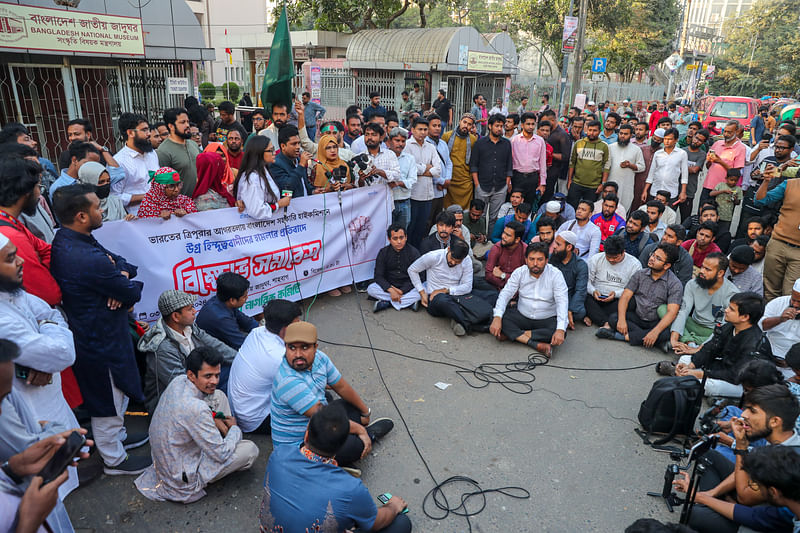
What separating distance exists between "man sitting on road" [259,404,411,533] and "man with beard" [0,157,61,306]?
195cm

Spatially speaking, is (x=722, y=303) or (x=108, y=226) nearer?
(x=108, y=226)

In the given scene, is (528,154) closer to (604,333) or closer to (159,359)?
(604,333)

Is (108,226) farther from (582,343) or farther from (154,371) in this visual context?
(582,343)

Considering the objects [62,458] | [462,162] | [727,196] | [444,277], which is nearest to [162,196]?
[444,277]

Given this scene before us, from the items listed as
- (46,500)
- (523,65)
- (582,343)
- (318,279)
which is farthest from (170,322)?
(523,65)

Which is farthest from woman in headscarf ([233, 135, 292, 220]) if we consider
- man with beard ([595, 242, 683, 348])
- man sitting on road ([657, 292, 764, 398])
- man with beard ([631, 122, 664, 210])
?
man with beard ([631, 122, 664, 210])

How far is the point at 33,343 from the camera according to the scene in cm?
A: 278

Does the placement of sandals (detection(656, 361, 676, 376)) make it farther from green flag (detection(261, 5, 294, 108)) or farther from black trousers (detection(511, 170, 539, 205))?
green flag (detection(261, 5, 294, 108))

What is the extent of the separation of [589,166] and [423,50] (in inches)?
470

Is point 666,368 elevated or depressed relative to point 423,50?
depressed

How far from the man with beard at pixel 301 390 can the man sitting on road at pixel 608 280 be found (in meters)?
3.77

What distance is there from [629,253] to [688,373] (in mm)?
2433

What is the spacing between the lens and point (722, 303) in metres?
5.69

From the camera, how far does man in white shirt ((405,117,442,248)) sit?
7738 millimetres
